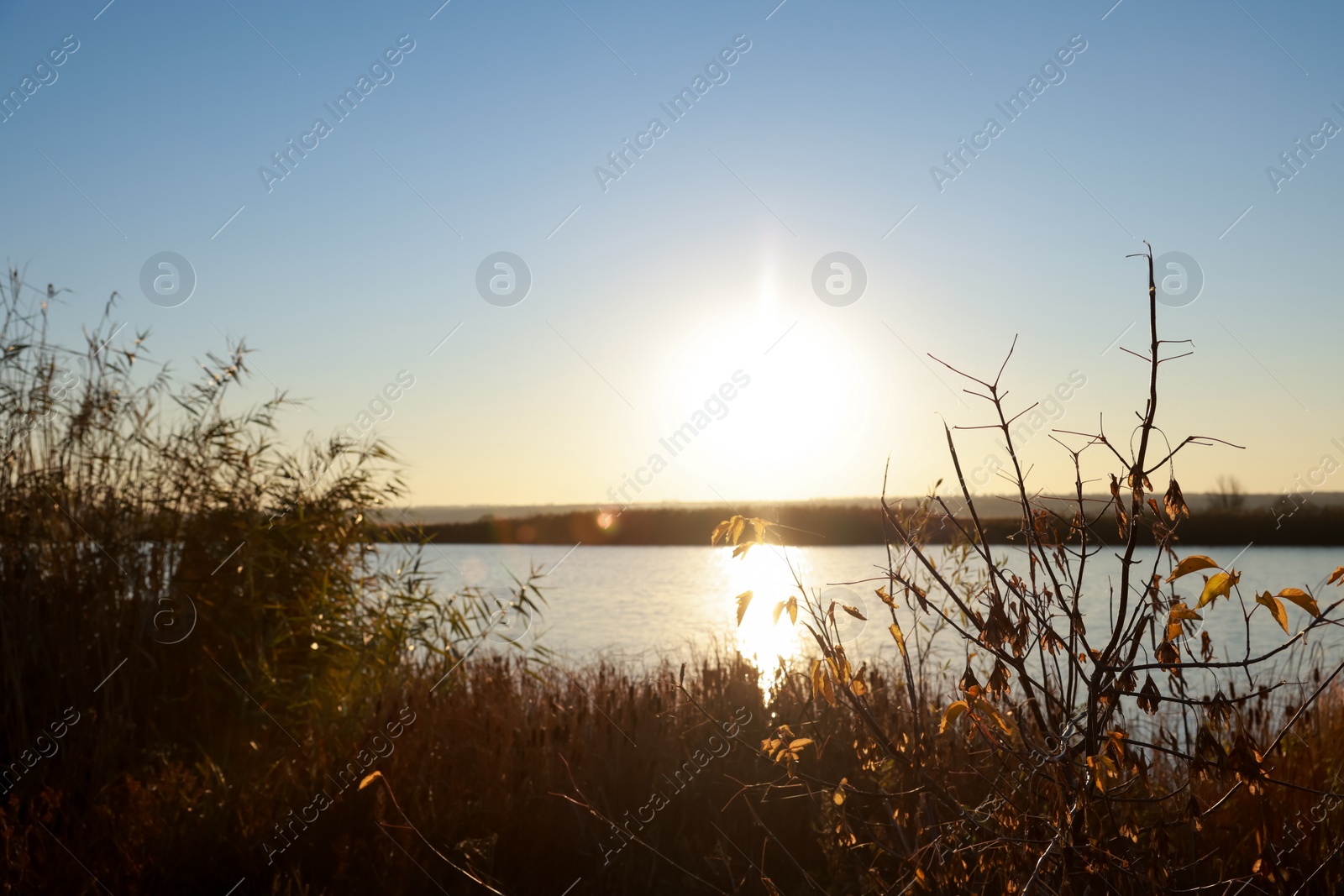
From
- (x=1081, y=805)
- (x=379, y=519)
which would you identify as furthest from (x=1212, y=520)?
(x=1081, y=805)

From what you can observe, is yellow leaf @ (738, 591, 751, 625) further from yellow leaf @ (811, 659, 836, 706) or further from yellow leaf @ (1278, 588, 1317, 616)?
yellow leaf @ (1278, 588, 1317, 616)

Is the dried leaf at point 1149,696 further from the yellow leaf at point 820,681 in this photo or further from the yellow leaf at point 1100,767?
the yellow leaf at point 820,681

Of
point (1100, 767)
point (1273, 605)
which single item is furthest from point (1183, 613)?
point (1100, 767)

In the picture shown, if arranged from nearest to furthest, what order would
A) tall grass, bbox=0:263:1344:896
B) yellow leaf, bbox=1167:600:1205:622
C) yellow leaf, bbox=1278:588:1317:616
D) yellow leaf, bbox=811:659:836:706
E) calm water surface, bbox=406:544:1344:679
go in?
yellow leaf, bbox=1278:588:1317:616 → yellow leaf, bbox=1167:600:1205:622 → yellow leaf, bbox=811:659:836:706 → tall grass, bbox=0:263:1344:896 → calm water surface, bbox=406:544:1344:679

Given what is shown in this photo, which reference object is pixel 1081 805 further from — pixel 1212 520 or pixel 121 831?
pixel 1212 520

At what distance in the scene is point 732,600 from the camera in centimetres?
2286

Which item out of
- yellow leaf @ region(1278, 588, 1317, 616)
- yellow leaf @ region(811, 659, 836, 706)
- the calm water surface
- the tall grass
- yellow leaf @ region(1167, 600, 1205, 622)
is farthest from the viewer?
the calm water surface

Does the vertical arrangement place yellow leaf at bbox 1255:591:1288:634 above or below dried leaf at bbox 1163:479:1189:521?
below

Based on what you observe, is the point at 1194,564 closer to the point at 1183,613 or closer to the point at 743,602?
the point at 1183,613

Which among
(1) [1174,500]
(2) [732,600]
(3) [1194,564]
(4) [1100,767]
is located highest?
(1) [1174,500]

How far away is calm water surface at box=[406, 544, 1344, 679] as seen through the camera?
681cm

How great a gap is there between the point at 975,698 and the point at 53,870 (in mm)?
3957

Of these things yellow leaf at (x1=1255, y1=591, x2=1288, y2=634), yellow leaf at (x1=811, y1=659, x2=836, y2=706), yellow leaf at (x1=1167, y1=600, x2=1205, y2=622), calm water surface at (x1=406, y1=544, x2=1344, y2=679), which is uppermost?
yellow leaf at (x1=1255, y1=591, x2=1288, y2=634)

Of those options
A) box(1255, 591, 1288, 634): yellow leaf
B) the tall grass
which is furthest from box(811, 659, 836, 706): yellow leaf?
box(1255, 591, 1288, 634): yellow leaf
